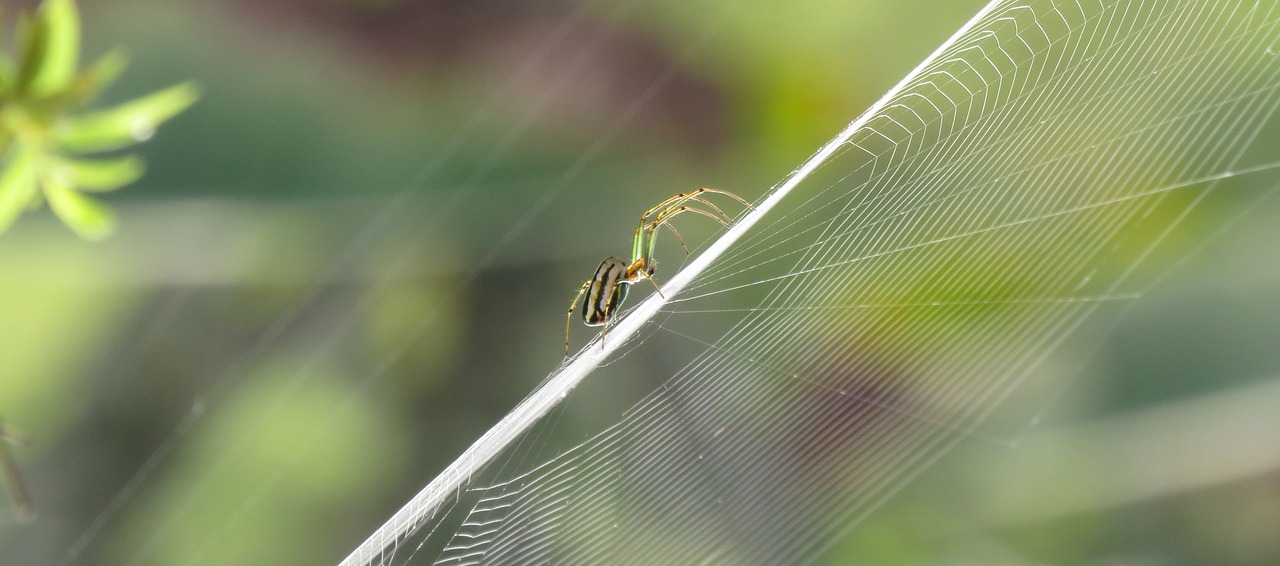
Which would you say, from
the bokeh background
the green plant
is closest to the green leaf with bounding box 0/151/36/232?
the green plant

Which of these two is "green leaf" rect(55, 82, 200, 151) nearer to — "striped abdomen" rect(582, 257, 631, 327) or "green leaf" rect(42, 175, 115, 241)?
"green leaf" rect(42, 175, 115, 241)

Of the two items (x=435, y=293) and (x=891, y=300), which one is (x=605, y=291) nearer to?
(x=891, y=300)

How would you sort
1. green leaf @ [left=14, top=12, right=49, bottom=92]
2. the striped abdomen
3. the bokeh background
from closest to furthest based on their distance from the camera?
green leaf @ [left=14, top=12, right=49, bottom=92]
the striped abdomen
the bokeh background

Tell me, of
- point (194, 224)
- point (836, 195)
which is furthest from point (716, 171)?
point (194, 224)

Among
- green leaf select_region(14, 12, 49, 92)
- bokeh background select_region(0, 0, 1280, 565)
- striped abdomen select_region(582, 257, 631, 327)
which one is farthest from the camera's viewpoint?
bokeh background select_region(0, 0, 1280, 565)

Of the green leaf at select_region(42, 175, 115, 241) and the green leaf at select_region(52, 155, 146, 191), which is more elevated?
the green leaf at select_region(52, 155, 146, 191)

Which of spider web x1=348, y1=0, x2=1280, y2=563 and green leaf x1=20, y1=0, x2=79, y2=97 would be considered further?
spider web x1=348, y1=0, x2=1280, y2=563

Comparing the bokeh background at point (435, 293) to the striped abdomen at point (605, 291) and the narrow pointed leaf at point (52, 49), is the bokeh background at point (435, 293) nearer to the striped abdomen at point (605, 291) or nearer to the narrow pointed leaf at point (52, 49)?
the striped abdomen at point (605, 291)
